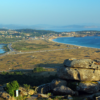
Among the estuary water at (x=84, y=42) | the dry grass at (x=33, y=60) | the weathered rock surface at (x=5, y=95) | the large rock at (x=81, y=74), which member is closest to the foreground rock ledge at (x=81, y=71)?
the large rock at (x=81, y=74)

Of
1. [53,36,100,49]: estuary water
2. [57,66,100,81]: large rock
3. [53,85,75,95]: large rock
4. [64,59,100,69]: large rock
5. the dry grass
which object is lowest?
the dry grass

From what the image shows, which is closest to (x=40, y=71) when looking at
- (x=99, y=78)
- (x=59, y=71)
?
(x=59, y=71)

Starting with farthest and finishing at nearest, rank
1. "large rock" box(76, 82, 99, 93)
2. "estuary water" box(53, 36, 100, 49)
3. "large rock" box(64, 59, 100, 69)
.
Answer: "estuary water" box(53, 36, 100, 49), "large rock" box(64, 59, 100, 69), "large rock" box(76, 82, 99, 93)

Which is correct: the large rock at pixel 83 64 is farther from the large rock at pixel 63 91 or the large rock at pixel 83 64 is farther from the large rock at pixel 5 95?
the large rock at pixel 5 95

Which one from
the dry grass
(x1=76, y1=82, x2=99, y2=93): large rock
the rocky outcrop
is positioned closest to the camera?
(x1=76, y1=82, x2=99, y2=93): large rock

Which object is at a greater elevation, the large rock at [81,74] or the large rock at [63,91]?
the large rock at [81,74]

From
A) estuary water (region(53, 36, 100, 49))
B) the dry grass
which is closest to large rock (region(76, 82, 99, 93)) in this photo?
the dry grass

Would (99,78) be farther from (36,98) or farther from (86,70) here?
(36,98)

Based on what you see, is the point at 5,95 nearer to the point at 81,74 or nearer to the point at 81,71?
the point at 81,74

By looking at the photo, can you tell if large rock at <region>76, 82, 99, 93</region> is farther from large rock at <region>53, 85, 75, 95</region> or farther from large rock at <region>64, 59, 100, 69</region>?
large rock at <region>64, 59, 100, 69</region>

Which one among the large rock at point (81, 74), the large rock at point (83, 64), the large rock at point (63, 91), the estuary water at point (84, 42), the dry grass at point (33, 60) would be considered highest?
the large rock at point (83, 64)

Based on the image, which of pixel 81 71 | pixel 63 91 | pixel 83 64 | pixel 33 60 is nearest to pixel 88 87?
pixel 81 71

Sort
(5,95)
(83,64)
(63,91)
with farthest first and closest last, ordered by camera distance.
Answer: (83,64) → (63,91) → (5,95)

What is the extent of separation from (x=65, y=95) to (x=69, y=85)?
2.48 metres
